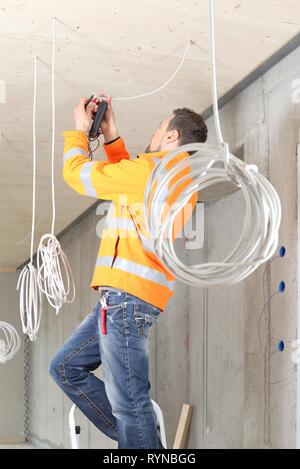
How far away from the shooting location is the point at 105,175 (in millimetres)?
2902

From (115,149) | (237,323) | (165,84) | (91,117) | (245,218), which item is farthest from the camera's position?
(237,323)

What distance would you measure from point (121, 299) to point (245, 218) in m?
0.62

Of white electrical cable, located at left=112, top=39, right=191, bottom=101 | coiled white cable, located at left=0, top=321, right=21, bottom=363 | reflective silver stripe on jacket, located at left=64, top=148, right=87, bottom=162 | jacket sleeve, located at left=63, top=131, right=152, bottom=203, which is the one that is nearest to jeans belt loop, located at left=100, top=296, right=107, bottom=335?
jacket sleeve, located at left=63, top=131, right=152, bottom=203

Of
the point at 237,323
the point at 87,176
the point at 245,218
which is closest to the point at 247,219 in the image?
the point at 245,218

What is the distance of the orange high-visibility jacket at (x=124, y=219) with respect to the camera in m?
2.90

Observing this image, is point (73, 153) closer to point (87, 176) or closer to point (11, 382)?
point (87, 176)

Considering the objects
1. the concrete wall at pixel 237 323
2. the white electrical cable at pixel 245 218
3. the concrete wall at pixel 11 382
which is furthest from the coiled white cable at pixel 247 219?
the concrete wall at pixel 11 382

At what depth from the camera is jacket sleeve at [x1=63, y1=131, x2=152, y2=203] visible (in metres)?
2.90

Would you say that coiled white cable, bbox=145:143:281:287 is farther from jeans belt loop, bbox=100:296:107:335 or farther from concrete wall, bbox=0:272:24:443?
concrete wall, bbox=0:272:24:443

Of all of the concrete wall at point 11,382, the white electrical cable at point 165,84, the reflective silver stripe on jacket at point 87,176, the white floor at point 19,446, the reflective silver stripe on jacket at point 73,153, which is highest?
the white electrical cable at point 165,84

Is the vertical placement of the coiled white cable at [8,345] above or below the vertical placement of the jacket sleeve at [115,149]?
below

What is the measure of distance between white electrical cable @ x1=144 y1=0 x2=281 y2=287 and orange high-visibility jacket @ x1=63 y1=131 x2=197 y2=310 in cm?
28

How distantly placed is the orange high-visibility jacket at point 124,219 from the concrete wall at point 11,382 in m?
7.98

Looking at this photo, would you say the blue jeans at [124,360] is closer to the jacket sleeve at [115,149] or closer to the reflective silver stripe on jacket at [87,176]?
the reflective silver stripe on jacket at [87,176]
